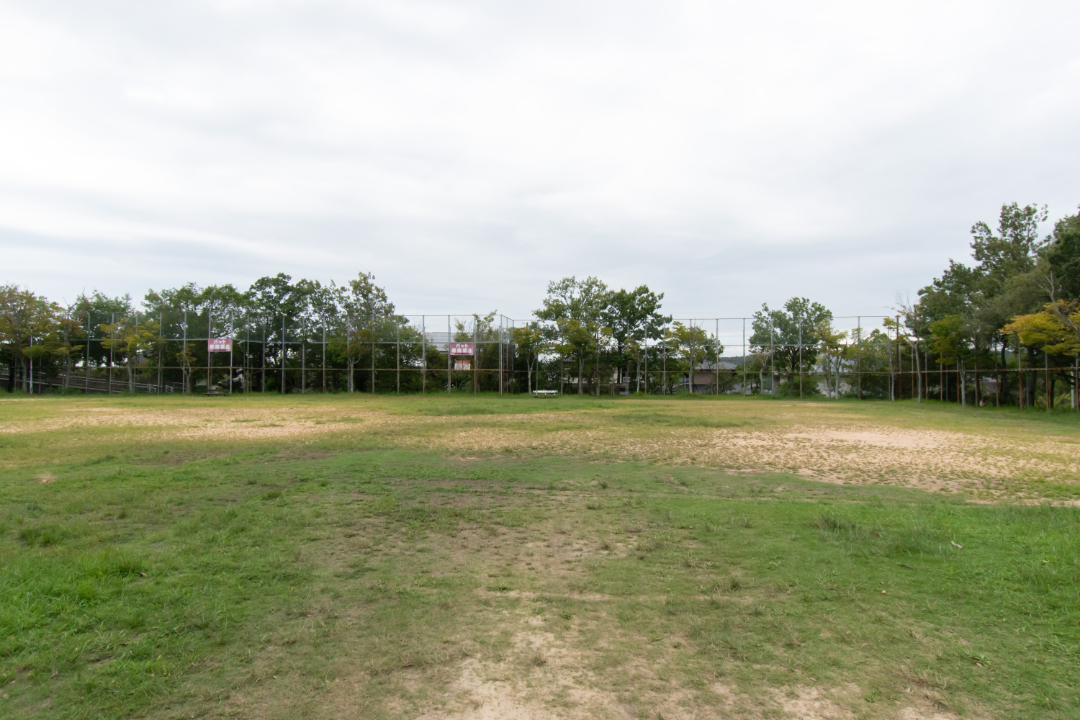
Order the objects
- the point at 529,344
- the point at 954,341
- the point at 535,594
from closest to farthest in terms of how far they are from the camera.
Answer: the point at 535,594 → the point at 954,341 → the point at 529,344

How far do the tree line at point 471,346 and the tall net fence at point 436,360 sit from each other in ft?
0.35

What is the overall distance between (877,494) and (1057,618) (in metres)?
4.45

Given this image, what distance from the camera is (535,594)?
455cm

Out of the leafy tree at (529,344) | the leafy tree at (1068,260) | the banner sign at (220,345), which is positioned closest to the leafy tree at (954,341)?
the leafy tree at (1068,260)

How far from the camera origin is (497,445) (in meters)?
13.8

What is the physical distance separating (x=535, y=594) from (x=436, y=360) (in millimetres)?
44513

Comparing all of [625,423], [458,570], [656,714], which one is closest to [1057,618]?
[656,714]

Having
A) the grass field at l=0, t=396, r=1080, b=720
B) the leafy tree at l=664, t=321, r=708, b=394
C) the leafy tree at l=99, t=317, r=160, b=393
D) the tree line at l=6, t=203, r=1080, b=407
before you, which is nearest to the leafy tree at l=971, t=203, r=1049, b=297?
the tree line at l=6, t=203, r=1080, b=407

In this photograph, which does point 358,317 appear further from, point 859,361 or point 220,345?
point 859,361

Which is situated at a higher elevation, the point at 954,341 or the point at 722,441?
the point at 954,341

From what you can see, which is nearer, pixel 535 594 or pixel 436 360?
pixel 535 594

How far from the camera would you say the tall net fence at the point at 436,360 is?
4641 cm

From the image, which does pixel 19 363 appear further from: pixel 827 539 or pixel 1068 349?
pixel 1068 349

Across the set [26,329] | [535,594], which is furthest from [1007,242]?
[26,329]
